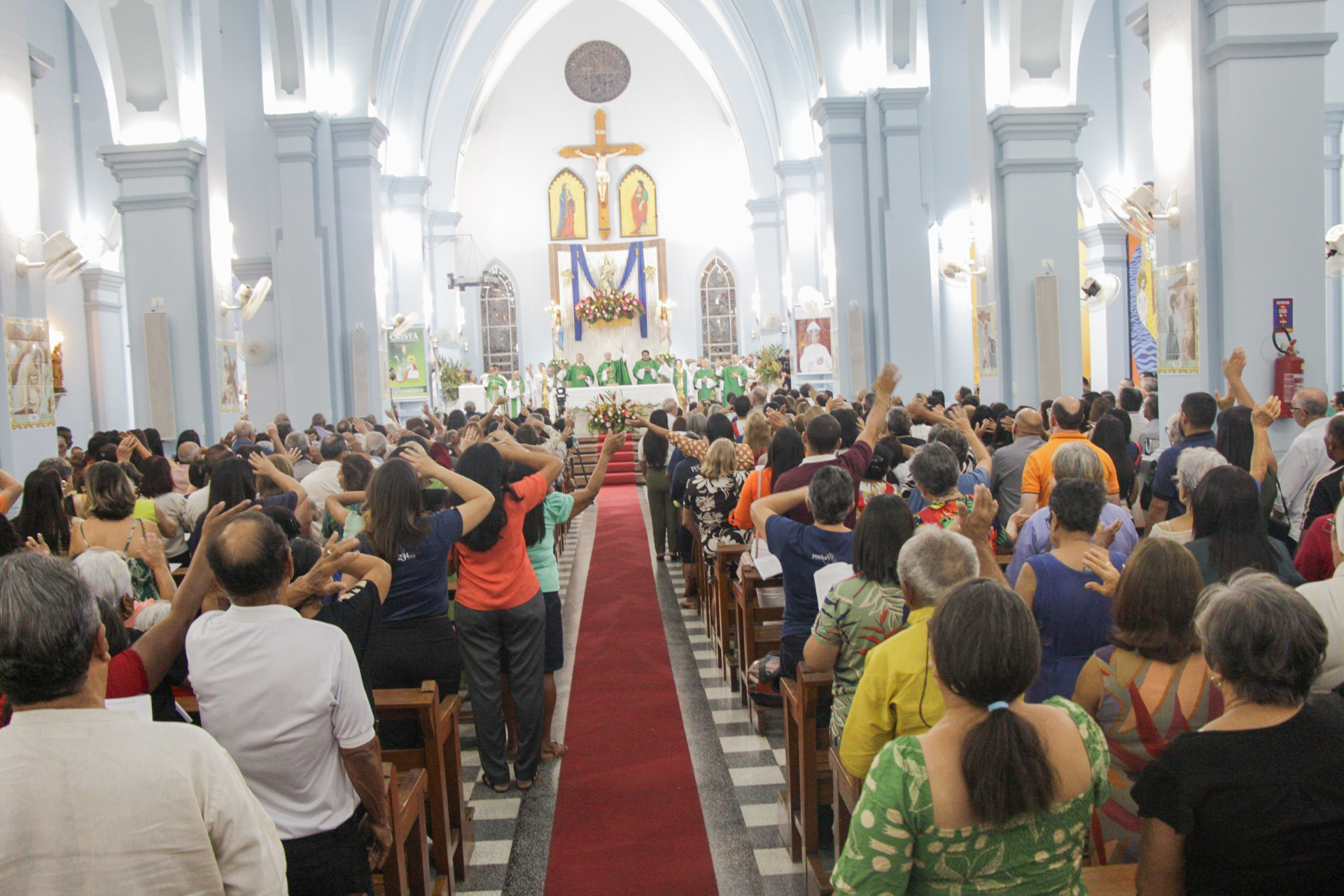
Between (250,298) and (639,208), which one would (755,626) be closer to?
(250,298)

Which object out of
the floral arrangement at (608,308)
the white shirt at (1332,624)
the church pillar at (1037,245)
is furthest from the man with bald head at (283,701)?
the floral arrangement at (608,308)

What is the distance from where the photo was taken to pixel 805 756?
371 cm

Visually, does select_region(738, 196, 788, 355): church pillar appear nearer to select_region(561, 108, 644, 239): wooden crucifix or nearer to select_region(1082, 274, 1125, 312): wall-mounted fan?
select_region(561, 108, 644, 239): wooden crucifix

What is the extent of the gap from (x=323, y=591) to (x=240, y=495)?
1.72 meters

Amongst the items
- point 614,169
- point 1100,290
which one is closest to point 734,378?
point 1100,290

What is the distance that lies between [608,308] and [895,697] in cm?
2542

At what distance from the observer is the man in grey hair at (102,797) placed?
5.37 ft

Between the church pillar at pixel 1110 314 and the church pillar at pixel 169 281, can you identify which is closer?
the church pillar at pixel 169 281

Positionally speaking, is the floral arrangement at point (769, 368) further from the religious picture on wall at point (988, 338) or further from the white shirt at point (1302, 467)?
the white shirt at point (1302, 467)

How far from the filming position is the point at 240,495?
14.1 feet

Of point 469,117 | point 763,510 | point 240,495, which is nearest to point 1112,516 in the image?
point 763,510

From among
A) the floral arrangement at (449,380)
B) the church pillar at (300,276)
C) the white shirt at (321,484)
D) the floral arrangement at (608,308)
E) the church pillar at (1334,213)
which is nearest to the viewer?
the white shirt at (321,484)

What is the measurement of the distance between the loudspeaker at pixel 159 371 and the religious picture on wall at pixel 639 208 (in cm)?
2003

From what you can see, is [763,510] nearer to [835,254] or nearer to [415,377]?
[835,254]
